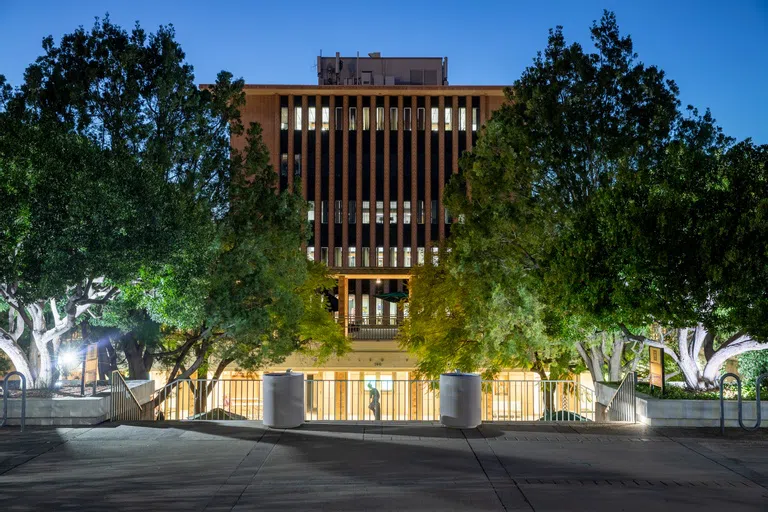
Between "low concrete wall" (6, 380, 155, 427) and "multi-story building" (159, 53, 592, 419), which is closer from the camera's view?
"low concrete wall" (6, 380, 155, 427)

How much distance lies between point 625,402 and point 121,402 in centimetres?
1095

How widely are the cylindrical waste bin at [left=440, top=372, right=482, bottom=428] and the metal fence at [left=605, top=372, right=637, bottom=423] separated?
349 centimetres

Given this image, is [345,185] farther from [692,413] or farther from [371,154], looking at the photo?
[692,413]

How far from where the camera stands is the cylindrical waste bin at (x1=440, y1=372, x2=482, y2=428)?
1352cm

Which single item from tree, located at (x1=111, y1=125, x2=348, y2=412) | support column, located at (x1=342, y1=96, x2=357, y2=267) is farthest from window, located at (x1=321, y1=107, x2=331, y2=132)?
tree, located at (x1=111, y1=125, x2=348, y2=412)

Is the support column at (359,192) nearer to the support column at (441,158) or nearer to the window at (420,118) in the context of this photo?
the window at (420,118)

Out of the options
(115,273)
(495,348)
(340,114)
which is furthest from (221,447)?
(340,114)

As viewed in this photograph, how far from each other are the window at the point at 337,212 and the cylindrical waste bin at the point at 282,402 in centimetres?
4671

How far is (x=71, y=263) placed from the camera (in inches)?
595

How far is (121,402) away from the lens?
49.8ft

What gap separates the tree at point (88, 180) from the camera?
15.0 meters

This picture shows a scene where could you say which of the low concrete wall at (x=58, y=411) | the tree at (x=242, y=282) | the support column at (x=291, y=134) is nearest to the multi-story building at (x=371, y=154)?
the support column at (x=291, y=134)

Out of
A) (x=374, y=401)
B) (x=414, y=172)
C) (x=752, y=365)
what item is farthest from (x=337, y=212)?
(x=752, y=365)

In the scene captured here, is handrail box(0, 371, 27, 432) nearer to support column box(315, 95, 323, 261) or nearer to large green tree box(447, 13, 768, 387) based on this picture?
large green tree box(447, 13, 768, 387)
